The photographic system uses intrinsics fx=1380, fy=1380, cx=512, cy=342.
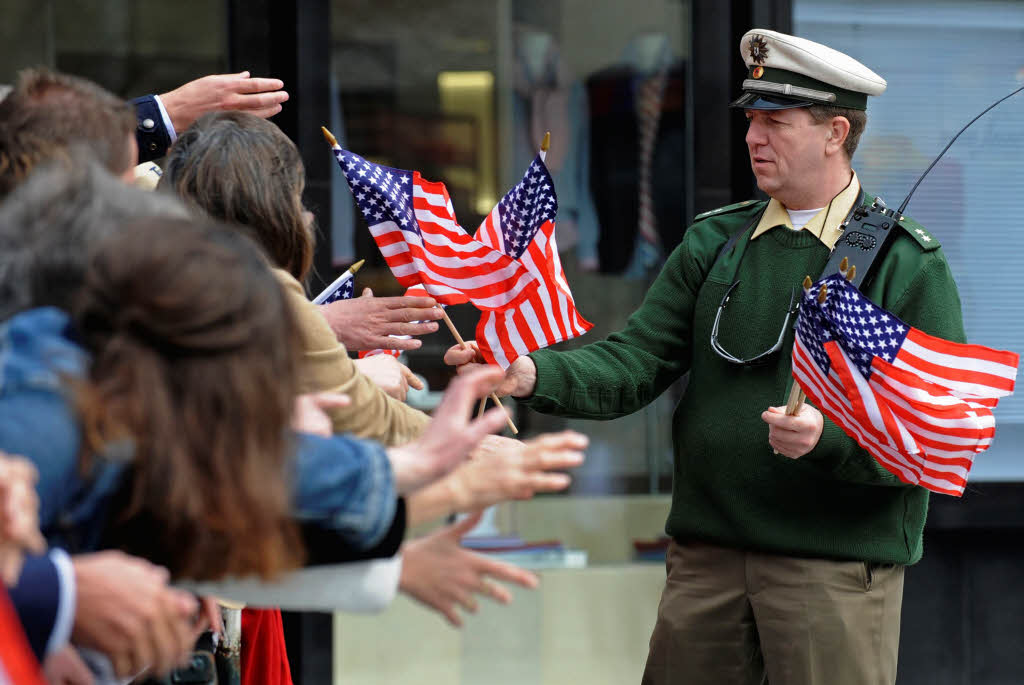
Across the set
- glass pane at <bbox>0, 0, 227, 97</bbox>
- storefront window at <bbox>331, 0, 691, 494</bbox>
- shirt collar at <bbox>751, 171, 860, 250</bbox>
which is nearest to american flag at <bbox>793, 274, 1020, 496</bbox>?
shirt collar at <bbox>751, 171, 860, 250</bbox>

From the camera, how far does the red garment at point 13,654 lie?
149cm

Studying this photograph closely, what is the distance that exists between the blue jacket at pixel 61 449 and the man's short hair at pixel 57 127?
501mm

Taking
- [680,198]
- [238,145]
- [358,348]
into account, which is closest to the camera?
[238,145]

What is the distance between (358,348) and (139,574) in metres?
1.65

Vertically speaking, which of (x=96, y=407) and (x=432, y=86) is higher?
(x=432, y=86)

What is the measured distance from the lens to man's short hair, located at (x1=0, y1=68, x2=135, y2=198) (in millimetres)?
2088

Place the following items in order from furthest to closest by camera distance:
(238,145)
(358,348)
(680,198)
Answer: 1. (680,198)
2. (358,348)
3. (238,145)

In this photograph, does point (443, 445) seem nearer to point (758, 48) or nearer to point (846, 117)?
point (846, 117)

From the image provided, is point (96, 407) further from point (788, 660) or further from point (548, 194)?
point (788, 660)

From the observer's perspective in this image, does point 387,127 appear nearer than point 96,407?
No

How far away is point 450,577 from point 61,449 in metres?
0.67

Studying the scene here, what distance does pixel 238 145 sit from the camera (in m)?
2.68

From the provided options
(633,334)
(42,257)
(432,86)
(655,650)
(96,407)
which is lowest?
(655,650)

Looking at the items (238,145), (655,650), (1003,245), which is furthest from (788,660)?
(1003,245)
